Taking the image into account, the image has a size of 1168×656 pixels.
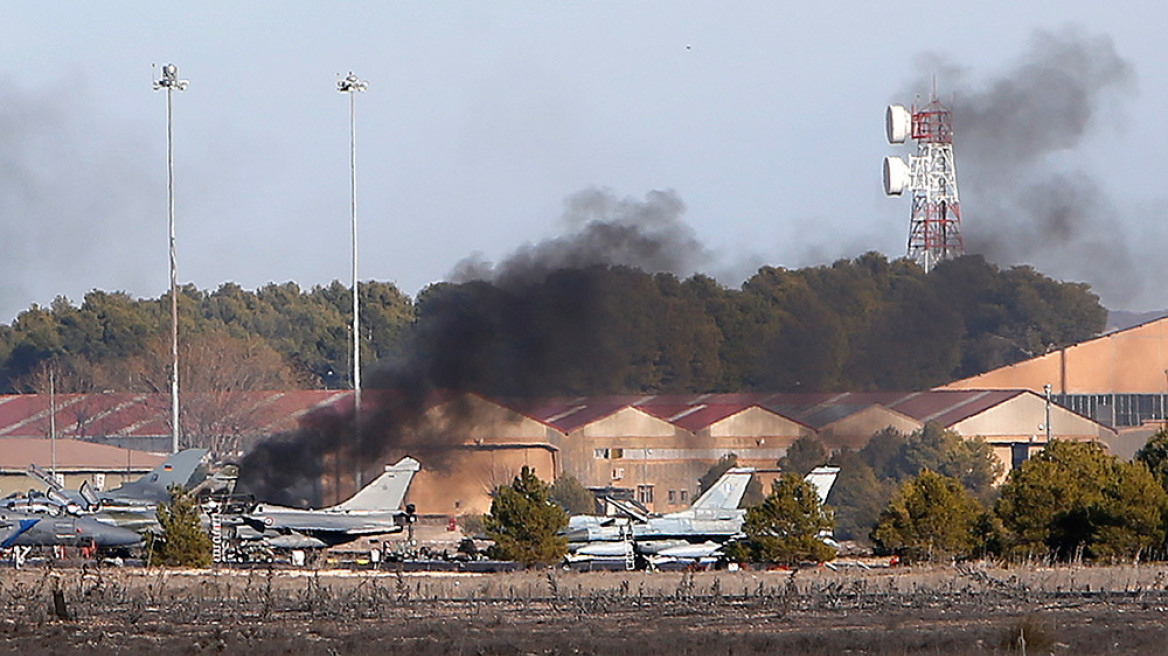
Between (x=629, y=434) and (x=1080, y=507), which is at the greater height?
(x=629, y=434)

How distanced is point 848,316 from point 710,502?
1843 centimetres

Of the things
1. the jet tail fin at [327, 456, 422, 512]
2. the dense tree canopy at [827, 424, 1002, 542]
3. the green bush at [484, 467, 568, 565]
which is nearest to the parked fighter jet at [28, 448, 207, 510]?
the jet tail fin at [327, 456, 422, 512]

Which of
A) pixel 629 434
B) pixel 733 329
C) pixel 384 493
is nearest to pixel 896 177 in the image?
pixel 733 329

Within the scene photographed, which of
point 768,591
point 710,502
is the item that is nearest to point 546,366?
point 710,502

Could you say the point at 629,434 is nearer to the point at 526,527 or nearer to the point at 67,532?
the point at 526,527

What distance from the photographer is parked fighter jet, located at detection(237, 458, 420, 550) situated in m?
60.7

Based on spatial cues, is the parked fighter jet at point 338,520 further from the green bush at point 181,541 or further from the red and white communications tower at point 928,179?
the red and white communications tower at point 928,179

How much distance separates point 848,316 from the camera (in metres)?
79.9

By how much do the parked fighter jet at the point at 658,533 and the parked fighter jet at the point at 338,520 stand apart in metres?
7.25

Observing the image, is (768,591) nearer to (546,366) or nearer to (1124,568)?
(1124,568)

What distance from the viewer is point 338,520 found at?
63.0 metres

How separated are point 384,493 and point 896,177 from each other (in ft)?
144

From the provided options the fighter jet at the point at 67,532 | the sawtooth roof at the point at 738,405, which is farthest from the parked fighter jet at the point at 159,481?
the sawtooth roof at the point at 738,405

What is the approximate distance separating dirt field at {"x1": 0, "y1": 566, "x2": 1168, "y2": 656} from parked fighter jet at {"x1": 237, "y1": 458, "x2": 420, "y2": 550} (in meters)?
20.8
